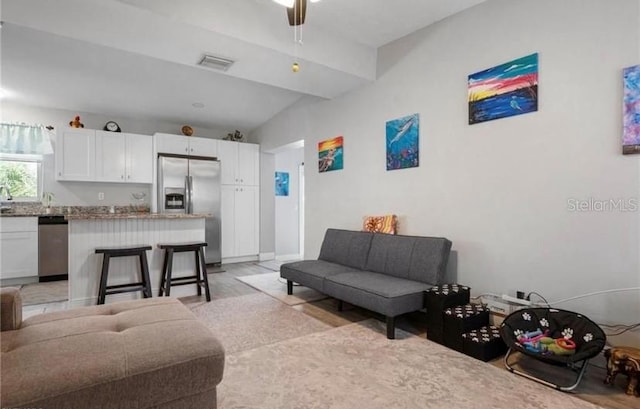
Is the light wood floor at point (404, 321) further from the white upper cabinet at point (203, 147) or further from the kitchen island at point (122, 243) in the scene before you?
the white upper cabinet at point (203, 147)

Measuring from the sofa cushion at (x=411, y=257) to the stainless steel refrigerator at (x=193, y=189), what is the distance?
3141 mm

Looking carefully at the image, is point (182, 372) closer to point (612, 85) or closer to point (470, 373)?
point (470, 373)

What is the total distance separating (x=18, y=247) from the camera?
4441 mm

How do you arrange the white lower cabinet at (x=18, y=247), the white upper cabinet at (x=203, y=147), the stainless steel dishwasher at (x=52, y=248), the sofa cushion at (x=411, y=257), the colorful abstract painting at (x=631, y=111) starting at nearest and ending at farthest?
the colorful abstract painting at (x=631, y=111)
the sofa cushion at (x=411, y=257)
the white lower cabinet at (x=18, y=247)
the stainless steel dishwasher at (x=52, y=248)
the white upper cabinet at (x=203, y=147)

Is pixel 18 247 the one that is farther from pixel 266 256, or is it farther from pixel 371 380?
pixel 371 380

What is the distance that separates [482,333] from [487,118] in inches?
69.0

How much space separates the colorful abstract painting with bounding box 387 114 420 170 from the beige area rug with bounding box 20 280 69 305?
412 cm

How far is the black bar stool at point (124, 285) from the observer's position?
3.04m

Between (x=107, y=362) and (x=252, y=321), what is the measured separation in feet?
6.07

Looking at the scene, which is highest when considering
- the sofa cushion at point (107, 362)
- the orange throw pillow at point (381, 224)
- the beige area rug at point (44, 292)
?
the orange throw pillow at point (381, 224)

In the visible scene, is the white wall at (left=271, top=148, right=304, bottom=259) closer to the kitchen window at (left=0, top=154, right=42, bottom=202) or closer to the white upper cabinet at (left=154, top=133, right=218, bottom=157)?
the white upper cabinet at (left=154, top=133, right=218, bottom=157)

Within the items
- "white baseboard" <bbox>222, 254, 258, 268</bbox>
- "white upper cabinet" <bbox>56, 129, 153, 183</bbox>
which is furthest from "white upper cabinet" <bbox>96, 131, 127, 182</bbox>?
"white baseboard" <bbox>222, 254, 258, 268</bbox>

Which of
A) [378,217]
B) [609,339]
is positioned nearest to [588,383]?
[609,339]

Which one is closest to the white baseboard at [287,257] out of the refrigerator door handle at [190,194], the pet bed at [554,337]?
the refrigerator door handle at [190,194]
